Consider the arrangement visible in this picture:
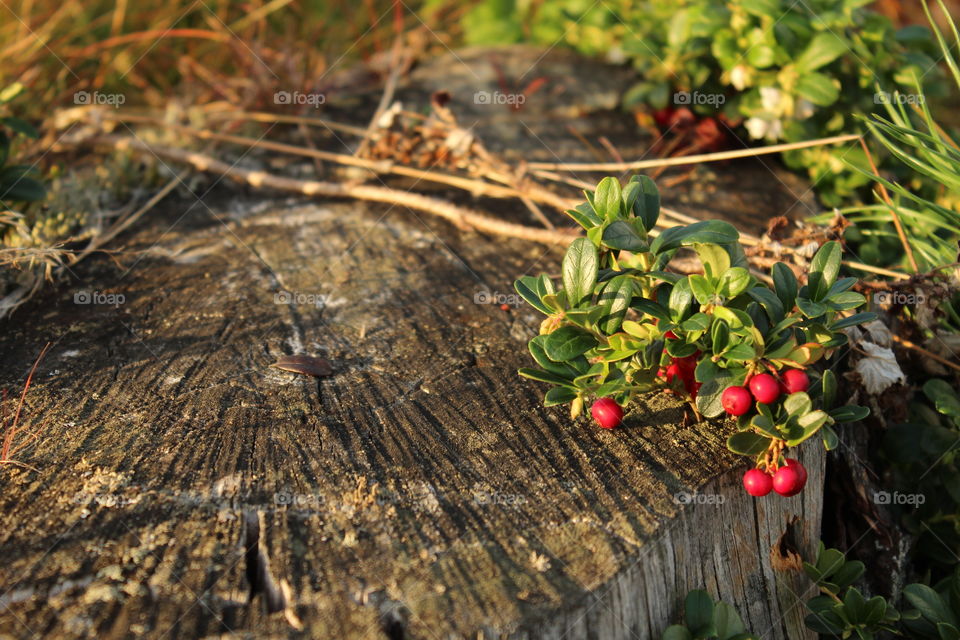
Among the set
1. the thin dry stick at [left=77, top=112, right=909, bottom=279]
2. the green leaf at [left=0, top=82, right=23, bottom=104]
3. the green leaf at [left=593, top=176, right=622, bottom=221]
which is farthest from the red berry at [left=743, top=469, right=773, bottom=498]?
the green leaf at [left=0, top=82, right=23, bottom=104]

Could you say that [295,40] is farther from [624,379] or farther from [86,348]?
[624,379]

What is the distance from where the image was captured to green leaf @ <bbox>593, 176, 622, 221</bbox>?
1622 millimetres

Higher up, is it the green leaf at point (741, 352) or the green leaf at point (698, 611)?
the green leaf at point (741, 352)

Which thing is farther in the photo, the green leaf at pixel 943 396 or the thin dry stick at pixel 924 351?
the thin dry stick at pixel 924 351

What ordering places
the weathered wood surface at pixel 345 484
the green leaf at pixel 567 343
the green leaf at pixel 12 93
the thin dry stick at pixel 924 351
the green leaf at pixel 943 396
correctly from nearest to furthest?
the weathered wood surface at pixel 345 484
the green leaf at pixel 567 343
the green leaf at pixel 943 396
the thin dry stick at pixel 924 351
the green leaf at pixel 12 93

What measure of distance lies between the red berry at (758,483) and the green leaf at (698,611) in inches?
8.4

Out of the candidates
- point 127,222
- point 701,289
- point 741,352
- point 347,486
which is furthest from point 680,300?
point 127,222

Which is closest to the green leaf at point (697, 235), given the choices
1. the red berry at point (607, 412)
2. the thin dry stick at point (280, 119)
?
the red berry at point (607, 412)

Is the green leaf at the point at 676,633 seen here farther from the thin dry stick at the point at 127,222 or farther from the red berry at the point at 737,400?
the thin dry stick at the point at 127,222

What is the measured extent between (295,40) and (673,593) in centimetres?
354

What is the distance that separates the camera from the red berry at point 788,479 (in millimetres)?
1488

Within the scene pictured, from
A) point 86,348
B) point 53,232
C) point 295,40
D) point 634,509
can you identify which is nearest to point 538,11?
point 295,40

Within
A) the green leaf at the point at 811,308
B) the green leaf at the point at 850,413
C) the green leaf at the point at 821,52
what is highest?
the green leaf at the point at 821,52

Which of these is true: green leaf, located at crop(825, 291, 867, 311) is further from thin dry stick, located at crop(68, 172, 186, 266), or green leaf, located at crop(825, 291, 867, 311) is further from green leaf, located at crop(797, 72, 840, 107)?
thin dry stick, located at crop(68, 172, 186, 266)
